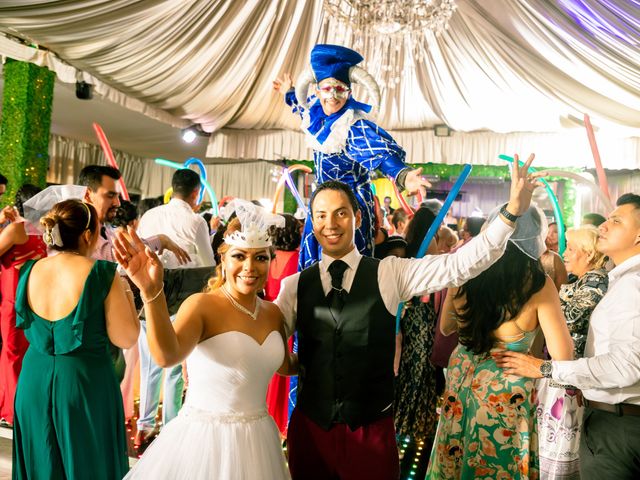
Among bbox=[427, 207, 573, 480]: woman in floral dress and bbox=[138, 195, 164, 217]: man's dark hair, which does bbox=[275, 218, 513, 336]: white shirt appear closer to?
bbox=[427, 207, 573, 480]: woman in floral dress

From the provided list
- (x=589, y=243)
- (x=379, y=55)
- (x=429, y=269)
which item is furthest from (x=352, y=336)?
(x=379, y=55)

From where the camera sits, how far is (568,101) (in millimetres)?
7215

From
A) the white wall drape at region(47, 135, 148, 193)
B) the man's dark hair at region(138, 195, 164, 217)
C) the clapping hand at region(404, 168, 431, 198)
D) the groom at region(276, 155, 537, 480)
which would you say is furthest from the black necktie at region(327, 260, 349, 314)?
the white wall drape at region(47, 135, 148, 193)

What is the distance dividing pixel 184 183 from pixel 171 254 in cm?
46

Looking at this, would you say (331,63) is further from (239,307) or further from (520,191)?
(239,307)

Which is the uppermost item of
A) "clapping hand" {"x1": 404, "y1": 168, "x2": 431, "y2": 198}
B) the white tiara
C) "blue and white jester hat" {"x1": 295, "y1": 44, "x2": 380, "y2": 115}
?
"blue and white jester hat" {"x1": 295, "y1": 44, "x2": 380, "y2": 115}

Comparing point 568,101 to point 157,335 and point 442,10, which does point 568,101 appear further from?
point 157,335

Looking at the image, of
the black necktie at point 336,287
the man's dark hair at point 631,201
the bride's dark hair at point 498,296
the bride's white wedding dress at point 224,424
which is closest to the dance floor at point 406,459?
the bride's dark hair at point 498,296

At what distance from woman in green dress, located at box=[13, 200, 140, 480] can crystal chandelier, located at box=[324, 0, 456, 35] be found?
375cm

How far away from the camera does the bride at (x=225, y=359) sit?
1522 mm

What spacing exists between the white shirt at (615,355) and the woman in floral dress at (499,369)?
15cm

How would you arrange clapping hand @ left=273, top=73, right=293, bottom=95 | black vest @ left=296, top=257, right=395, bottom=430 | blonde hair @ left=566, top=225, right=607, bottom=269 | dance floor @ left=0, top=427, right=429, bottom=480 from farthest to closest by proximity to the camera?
clapping hand @ left=273, top=73, right=293, bottom=95, dance floor @ left=0, top=427, right=429, bottom=480, blonde hair @ left=566, top=225, right=607, bottom=269, black vest @ left=296, top=257, right=395, bottom=430

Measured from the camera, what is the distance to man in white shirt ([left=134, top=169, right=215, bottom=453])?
3.37 metres

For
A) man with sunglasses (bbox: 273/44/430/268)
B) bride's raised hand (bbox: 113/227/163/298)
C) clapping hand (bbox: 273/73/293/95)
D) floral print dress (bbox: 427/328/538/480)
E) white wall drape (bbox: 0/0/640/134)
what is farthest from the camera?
white wall drape (bbox: 0/0/640/134)
